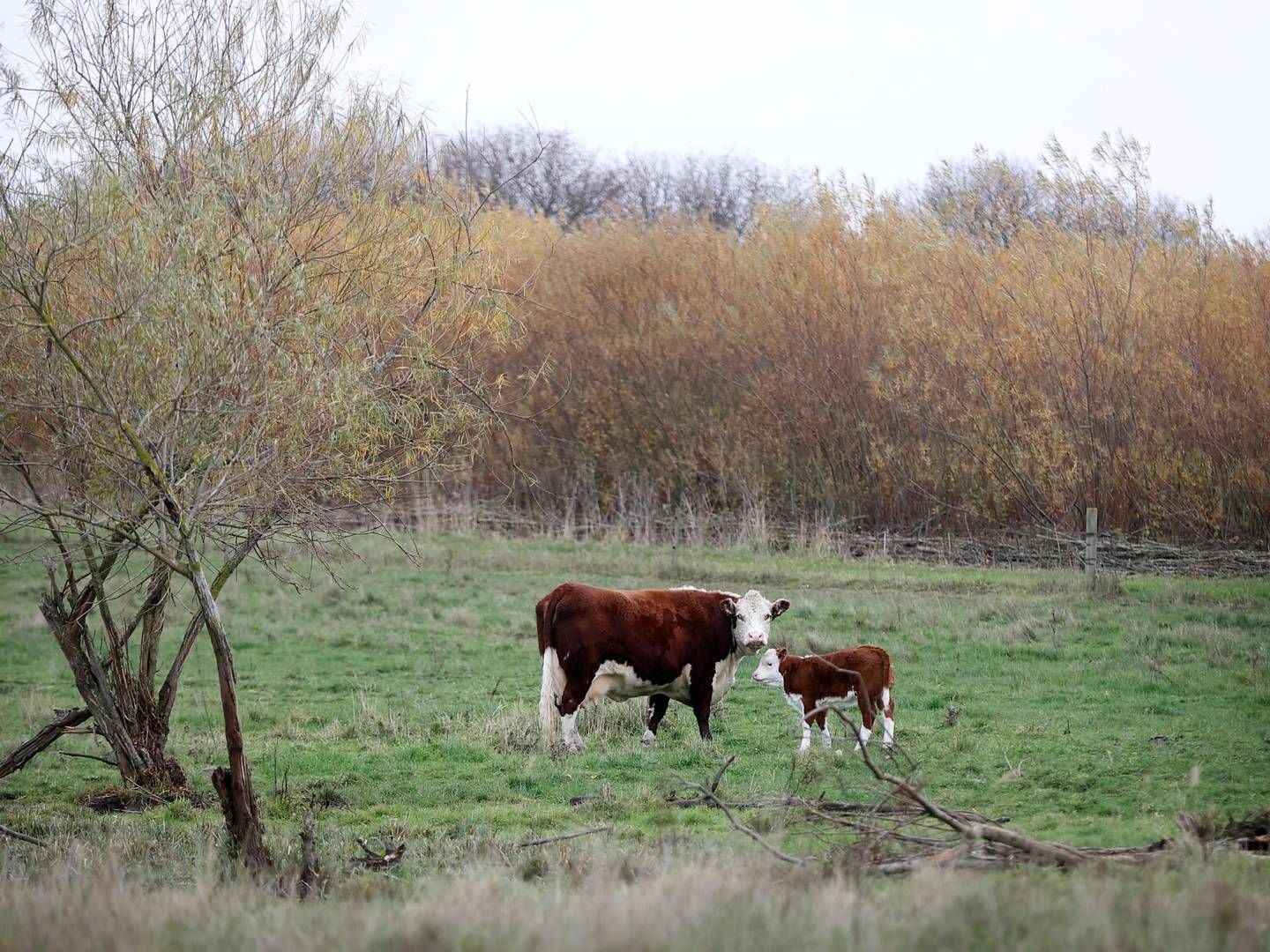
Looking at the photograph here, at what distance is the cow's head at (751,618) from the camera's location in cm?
1002

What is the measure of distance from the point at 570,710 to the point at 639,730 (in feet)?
3.98

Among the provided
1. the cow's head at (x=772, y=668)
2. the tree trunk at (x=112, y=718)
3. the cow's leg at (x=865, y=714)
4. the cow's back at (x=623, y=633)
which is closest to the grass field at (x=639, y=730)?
the cow's leg at (x=865, y=714)

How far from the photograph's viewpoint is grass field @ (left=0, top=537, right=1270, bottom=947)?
6.84 m

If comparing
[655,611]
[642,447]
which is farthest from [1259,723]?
[642,447]

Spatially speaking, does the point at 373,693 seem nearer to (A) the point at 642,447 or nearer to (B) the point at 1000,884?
(B) the point at 1000,884

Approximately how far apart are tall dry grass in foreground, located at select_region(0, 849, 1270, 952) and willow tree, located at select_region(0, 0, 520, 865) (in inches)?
73.6

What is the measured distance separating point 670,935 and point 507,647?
11.1 metres

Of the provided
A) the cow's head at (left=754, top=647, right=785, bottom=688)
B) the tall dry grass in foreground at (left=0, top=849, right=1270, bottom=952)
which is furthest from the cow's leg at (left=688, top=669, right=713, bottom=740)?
the tall dry grass in foreground at (left=0, top=849, right=1270, bottom=952)

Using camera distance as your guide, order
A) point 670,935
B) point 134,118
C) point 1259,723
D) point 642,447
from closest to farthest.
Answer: point 670,935, point 134,118, point 1259,723, point 642,447

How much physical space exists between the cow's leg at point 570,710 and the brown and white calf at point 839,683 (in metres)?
1.43

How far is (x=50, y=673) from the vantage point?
576 inches

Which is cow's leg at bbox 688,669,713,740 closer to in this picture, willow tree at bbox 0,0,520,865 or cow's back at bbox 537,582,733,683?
cow's back at bbox 537,582,733,683

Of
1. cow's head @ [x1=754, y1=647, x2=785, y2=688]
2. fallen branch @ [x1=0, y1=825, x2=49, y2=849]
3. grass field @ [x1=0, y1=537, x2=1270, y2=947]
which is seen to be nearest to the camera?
grass field @ [x1=0, y1=537, x2=1270, y2=947]

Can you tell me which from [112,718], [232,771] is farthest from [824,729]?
[112,718]
